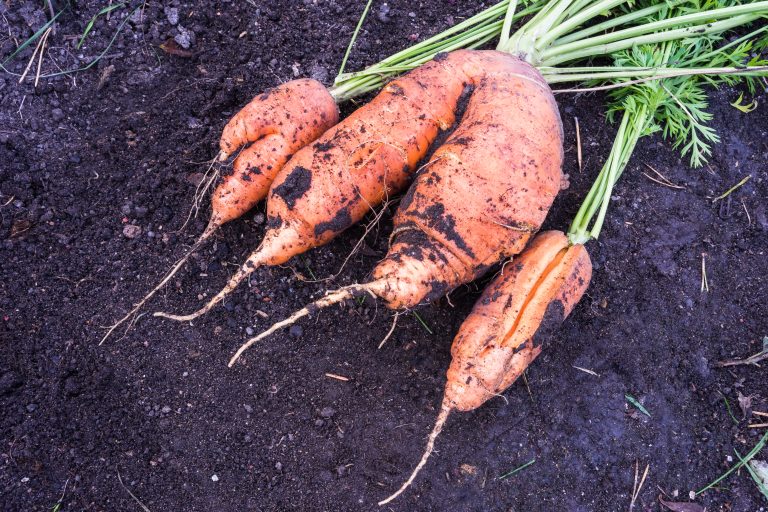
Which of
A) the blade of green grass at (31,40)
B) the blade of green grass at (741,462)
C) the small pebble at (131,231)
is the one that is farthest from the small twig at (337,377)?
the blade of green grass at (31,40)

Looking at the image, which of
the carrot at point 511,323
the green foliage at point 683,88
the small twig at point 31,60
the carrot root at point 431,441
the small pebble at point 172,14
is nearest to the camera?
the carrot root at point 431,441

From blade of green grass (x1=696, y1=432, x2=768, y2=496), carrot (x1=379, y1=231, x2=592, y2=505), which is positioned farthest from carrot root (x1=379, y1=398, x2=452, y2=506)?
blade of green grass (x1=696, y1=432, x2=768, y2=496)

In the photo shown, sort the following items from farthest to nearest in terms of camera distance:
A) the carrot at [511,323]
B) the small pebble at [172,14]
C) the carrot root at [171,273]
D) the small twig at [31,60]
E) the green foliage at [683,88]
Answer: the small pebble at [172,14], the small twig at [31,60], the green foliage at [683,88], the carrot root at [171,273], the carrot at [511,323]

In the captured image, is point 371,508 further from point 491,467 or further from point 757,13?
point 757,13

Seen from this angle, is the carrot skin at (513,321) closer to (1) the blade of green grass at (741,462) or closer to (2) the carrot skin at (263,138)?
(1) the blade of green grass at (741,462)

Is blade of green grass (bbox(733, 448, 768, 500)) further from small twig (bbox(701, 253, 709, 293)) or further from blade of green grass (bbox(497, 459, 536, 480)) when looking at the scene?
blade of green grass (bbox(497, 459, 536, 480))
